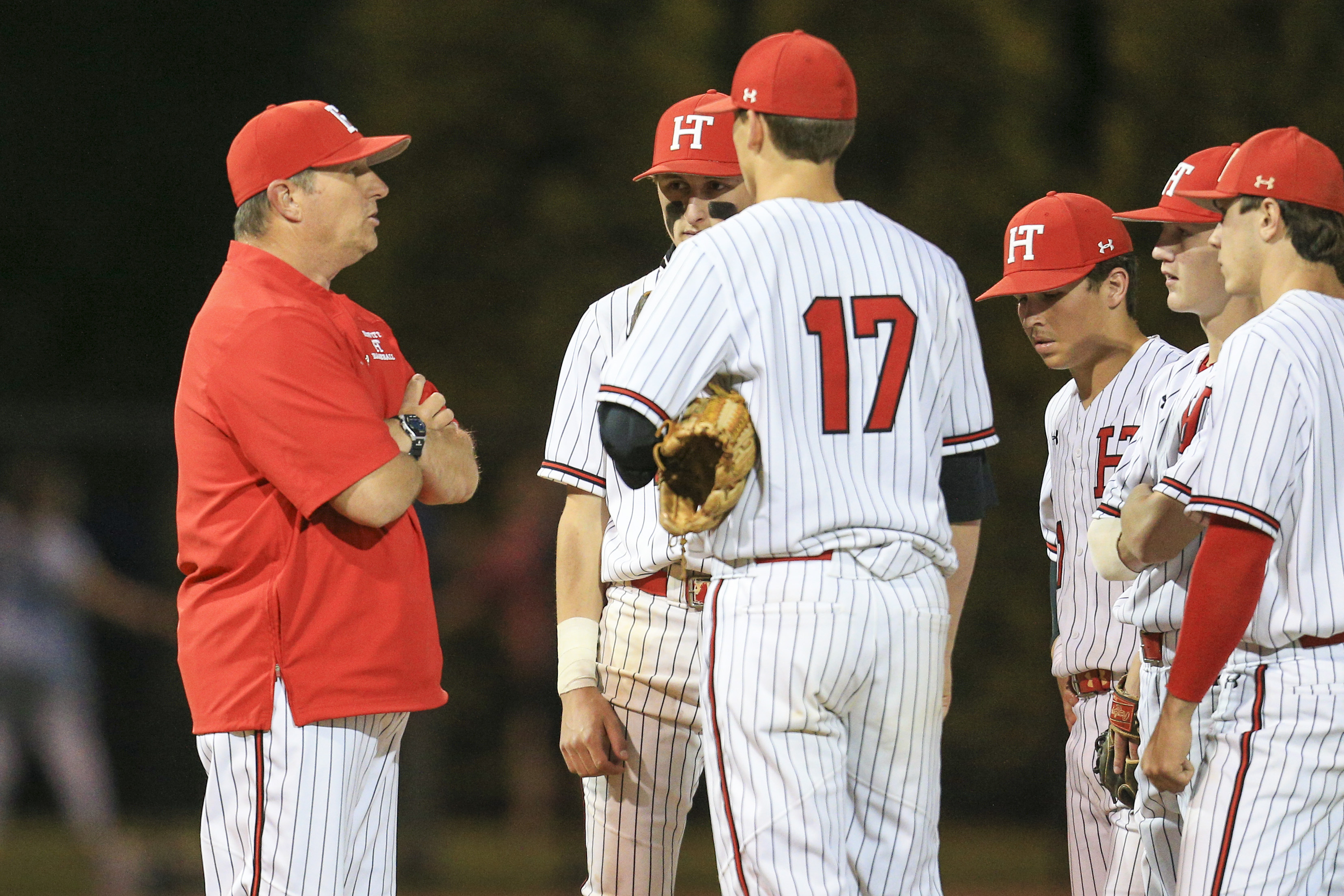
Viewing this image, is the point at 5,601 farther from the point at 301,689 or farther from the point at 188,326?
the point at 301,689

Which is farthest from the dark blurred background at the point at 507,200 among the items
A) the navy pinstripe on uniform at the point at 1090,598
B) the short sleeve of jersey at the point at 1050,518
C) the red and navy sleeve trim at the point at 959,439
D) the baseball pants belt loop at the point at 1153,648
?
the red and navy sleeve trim at the point at 959,439

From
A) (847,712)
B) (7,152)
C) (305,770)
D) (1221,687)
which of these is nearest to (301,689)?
(305,770)

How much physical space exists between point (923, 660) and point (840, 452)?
38 cm

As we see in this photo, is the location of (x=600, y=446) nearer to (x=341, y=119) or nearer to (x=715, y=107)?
(x=715, y=107)

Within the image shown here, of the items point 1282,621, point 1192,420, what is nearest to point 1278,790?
point 1282,621

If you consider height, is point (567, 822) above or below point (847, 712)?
below

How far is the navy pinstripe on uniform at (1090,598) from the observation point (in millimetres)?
3572

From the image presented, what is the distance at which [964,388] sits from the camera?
8.82 feet

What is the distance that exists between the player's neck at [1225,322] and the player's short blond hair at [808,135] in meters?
1.02

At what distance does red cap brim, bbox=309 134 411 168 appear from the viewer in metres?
3.19

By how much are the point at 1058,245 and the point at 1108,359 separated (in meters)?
0.32

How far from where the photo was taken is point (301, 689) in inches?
111

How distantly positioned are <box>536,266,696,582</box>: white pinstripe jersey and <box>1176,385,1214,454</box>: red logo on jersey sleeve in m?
1.09

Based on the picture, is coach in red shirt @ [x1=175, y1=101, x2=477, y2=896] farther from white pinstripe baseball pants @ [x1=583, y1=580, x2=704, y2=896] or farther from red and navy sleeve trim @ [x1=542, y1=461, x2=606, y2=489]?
white pinstripe baseball pants @ [x1=583, y1=580, x2=704, y2=896]
